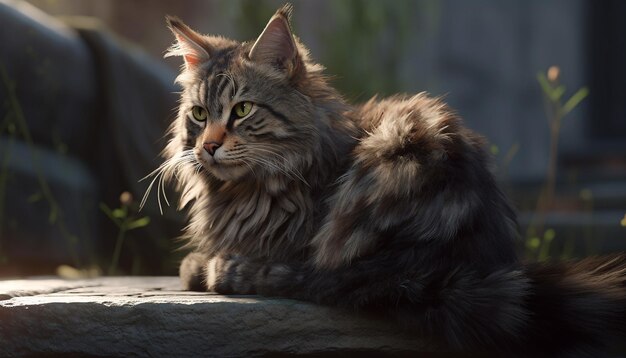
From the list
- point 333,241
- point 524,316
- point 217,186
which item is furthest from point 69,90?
point 524,316

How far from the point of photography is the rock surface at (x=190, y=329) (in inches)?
95.7

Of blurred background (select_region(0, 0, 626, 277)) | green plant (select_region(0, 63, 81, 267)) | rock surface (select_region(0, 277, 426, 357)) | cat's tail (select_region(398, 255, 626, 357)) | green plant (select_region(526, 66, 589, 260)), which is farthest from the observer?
blurred background (select_region(0, 0, 626, 277))

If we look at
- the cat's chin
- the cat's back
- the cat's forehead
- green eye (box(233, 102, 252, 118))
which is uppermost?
the cat's forehead

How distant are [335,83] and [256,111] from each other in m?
3.33

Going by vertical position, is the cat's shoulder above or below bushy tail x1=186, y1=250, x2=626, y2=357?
above

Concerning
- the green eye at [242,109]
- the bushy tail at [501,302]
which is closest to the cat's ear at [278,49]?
the green eye at [242,109]

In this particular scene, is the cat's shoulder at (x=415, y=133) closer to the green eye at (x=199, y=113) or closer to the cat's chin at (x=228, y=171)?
the cat's chin at (x=228, y=171)

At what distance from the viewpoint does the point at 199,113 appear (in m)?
2.92

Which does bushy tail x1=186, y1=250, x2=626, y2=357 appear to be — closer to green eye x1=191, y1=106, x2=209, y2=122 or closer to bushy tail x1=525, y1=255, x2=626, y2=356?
bushy tail x1=525, y1=255, x2=626, y2=356

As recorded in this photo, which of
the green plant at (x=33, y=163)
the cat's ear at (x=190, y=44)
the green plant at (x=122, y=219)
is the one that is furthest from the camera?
the green plant at (x=33, y=163)

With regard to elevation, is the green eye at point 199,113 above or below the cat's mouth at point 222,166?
above

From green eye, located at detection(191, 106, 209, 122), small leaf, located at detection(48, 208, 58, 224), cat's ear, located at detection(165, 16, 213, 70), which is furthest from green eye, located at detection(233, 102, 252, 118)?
small leaf, located at detection(48, 208, 58, 224)

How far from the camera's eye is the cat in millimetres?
2314

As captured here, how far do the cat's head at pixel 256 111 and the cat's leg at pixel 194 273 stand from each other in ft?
0.98
